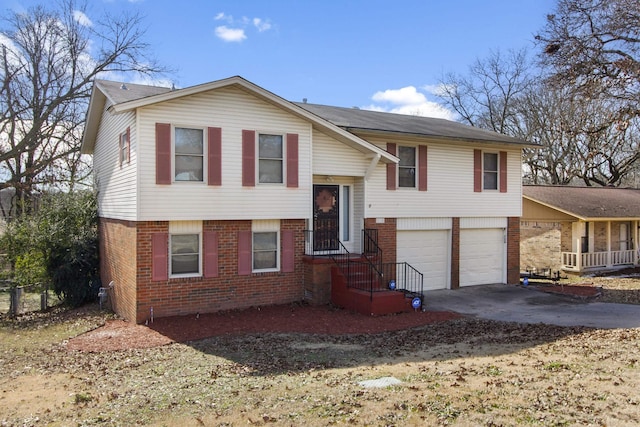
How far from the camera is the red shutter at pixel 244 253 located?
42.3ft

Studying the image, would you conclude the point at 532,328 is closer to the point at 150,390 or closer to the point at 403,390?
the point at 403,390

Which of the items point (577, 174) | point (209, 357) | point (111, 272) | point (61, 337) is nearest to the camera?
point (209, 357)

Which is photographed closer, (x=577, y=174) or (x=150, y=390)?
(x=150, y=390)

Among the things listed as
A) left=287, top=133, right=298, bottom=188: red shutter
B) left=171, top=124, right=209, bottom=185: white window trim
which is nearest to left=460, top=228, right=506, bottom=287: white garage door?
left=287, top=133, right=298, bottom=188: red shutter

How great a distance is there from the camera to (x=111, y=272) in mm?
14414

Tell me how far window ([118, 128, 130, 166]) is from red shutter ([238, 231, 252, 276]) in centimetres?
347

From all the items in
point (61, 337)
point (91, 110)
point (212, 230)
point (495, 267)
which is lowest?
point (61, 337)

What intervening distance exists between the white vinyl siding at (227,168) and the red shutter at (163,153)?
0.12 metres

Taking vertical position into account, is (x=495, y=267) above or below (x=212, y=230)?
below

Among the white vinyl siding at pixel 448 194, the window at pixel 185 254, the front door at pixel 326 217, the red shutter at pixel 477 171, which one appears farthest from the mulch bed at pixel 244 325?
the red shutter at pixel 477 171

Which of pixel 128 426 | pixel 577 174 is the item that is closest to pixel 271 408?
pixel 128 426

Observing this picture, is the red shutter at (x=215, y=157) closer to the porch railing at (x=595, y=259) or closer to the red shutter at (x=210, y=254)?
Result: the red shutter at (x=210, y=254)

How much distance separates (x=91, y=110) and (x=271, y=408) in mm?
13357

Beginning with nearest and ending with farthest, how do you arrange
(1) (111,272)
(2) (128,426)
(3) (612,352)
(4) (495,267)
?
(2) (128,426), (3) (612,352), (1) (111,272), (4) (495,267)
